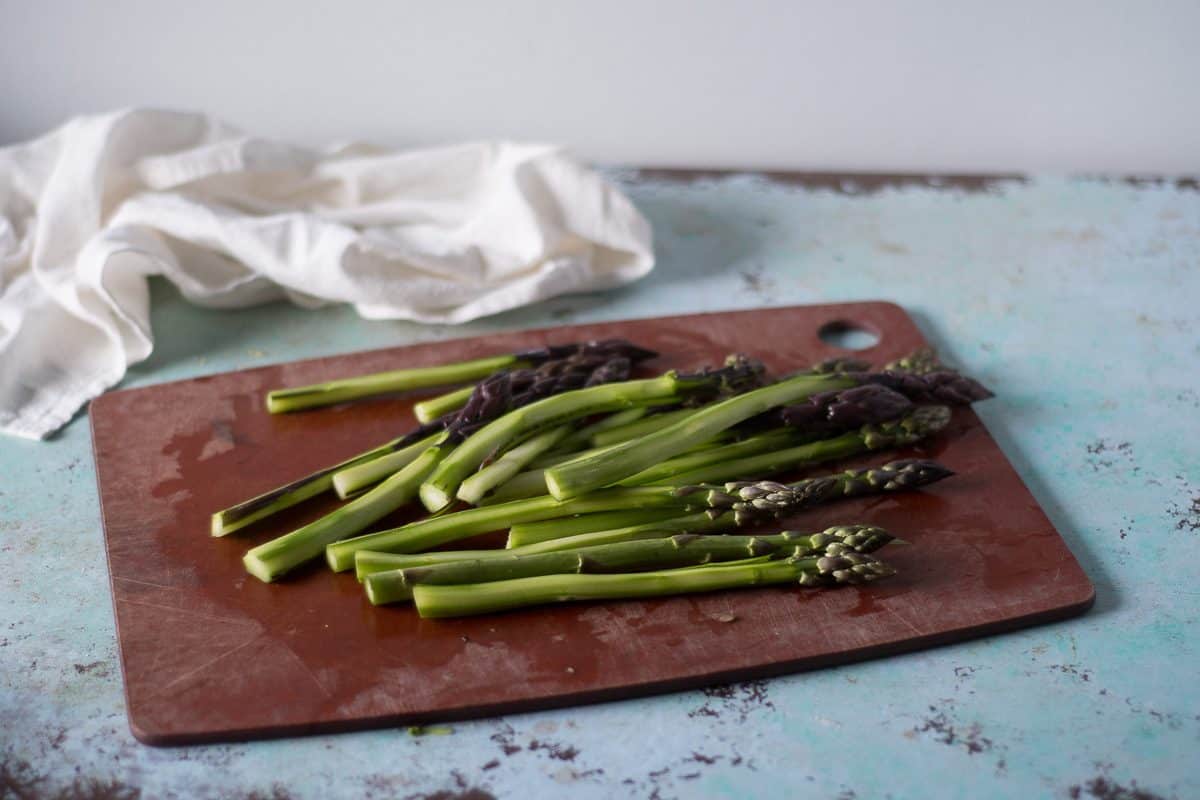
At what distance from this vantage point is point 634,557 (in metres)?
2.56

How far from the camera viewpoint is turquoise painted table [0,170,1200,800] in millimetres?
2244

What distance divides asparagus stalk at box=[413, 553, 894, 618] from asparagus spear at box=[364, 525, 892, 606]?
23 mm

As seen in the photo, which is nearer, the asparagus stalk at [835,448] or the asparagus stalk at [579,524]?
the asparagus stalk at [579,524]

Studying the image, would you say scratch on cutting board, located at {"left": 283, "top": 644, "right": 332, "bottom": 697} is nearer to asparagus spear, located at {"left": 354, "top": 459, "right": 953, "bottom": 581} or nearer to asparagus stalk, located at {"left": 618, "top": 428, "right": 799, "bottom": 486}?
asparagus spear, located at {"left": 354, "top": 459, "right": 953, "bottom": 581}

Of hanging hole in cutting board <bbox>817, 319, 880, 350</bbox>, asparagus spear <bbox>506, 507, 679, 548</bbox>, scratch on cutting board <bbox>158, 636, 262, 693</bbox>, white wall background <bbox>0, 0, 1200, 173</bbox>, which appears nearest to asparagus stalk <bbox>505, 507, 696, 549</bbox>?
asparagus spear <bbox>506, 507, 679, 548</bbox>

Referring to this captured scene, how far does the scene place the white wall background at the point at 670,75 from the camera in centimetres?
426

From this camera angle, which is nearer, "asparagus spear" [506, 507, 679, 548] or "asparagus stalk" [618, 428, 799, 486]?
"asparagus spear" [506, 507, 679, 548]

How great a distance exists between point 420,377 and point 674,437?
0.74 metres

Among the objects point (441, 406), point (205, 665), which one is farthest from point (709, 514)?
point (205, 665)

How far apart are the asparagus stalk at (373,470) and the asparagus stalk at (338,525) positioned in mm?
26

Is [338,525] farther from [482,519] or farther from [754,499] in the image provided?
[754,499]

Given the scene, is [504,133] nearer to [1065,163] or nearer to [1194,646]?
[1065,163]

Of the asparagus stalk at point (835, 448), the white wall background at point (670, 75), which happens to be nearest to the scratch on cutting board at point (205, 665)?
the asparagus stalk at point (835, 448)

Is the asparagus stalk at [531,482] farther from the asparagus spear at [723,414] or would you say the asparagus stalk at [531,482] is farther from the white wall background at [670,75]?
the white wall background at [670,75]
